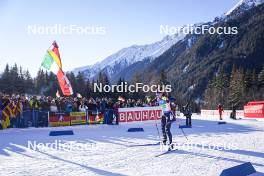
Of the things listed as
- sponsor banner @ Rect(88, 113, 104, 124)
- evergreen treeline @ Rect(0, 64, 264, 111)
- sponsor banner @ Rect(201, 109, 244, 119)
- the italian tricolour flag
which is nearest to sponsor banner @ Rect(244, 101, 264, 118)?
sponsor banner @ Rect(201, 109, 244, 119)

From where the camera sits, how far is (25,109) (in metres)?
24.3

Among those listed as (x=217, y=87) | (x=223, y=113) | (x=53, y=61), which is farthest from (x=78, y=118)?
(x=217, y=87)

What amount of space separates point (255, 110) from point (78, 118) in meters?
19.0

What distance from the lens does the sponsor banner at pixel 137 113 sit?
29500 mm

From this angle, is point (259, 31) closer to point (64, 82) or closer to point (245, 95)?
point (245, 95)

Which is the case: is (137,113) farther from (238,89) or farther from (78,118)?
(238,89)

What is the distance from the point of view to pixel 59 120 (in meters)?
26.0

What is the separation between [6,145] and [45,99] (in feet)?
32.4

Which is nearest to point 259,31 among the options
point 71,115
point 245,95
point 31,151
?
point 245,95

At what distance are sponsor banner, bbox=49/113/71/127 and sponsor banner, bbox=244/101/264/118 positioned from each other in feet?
63.0

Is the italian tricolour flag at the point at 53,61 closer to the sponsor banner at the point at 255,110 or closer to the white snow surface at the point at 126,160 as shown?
the white snow surface at the point at 126,160

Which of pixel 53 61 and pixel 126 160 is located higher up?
pixel 53 61

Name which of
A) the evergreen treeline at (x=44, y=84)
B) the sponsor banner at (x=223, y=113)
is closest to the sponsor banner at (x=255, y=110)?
the sponsor banner at (x=223, y=113)

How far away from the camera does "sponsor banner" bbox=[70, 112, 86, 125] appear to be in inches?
1056
